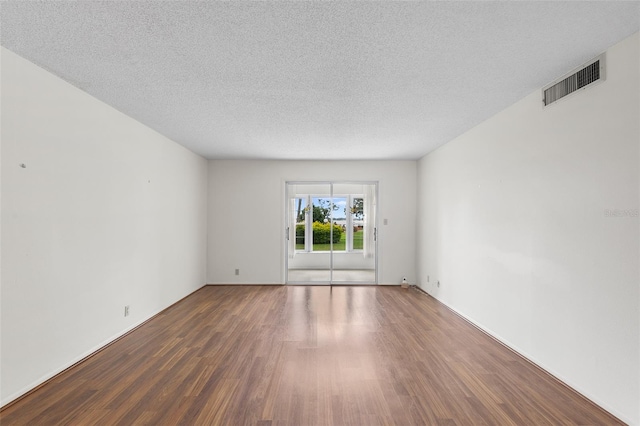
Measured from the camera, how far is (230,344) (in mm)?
3596

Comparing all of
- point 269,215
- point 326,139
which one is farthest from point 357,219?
point 326,139

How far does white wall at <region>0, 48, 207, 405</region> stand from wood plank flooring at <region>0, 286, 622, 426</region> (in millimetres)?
301

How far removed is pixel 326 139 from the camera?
5066 mm

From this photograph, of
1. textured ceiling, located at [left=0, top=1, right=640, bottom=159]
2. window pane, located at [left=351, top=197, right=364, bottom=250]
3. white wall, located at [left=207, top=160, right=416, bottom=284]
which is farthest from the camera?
window pane, located at [left=351, top=197, right=364, bottom=250]

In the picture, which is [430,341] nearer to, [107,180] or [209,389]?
[209,389]

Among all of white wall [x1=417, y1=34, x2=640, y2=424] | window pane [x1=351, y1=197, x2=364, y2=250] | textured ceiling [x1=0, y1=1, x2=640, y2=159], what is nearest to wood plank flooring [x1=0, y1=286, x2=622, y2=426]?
white wall [x1=417, y1=34, x2=640, y2=424]

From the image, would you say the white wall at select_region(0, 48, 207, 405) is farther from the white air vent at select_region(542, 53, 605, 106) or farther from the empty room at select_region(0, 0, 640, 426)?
the white air vent at select_region(542, 53, 605, 106)

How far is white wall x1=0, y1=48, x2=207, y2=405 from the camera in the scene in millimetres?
2508

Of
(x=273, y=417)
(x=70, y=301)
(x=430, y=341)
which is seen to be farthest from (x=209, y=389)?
(x=430, y=341)

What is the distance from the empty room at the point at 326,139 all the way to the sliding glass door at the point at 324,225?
2.28 meters

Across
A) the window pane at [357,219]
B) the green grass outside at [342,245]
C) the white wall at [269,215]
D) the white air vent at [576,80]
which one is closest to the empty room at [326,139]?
the white air vent at [576,80]

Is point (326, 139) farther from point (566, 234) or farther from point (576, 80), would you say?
point (566, 234)

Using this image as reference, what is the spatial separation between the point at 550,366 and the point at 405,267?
397cm

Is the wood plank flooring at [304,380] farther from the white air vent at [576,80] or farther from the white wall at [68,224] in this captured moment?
the white air vent at [576,80]
